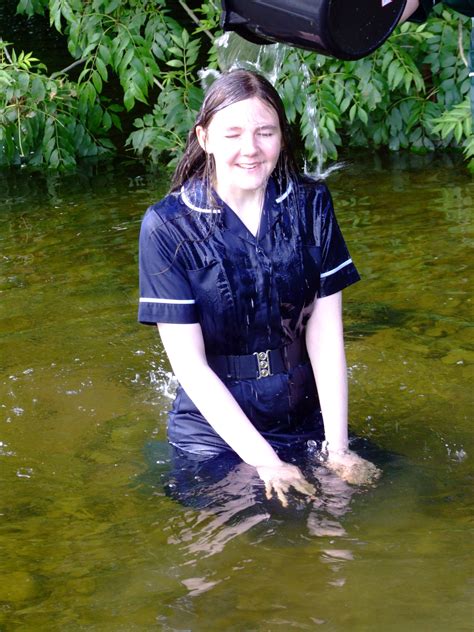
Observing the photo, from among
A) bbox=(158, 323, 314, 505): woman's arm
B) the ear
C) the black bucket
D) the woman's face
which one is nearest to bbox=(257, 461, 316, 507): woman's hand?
bbox=(158, 323, 314, 505): woman's arm

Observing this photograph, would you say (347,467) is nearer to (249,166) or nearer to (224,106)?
(249,166)

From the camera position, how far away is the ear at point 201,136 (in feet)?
11.1

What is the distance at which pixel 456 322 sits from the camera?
16.4 feet

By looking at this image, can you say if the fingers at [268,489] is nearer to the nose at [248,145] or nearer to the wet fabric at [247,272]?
the wet fabric at [247,272]

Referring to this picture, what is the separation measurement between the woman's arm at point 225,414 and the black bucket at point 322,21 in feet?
2.87

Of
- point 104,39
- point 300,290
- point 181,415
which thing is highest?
point 104,39

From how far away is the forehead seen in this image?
10.8 feet

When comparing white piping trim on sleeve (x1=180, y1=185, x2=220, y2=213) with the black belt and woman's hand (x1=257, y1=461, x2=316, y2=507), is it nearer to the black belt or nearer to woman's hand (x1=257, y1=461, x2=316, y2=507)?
the black belt

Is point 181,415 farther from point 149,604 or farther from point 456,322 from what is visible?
point 456,322

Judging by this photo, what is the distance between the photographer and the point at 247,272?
3393 millimetres

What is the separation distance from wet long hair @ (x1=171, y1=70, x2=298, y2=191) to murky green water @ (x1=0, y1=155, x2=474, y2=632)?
0.99 meters

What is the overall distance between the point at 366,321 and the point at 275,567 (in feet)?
7.21

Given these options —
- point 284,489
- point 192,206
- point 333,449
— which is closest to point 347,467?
point 333,449

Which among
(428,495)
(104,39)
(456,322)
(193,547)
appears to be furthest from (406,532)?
(104,39)
